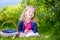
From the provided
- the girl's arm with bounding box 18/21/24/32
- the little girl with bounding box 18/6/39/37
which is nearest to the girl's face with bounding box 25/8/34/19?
the little girl with bounding box 18/6/39/37

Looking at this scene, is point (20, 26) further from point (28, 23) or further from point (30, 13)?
point (30, 13)

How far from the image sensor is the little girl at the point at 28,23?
10.8 feet

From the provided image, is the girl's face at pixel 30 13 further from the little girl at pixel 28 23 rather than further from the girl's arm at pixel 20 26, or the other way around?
the girl's arm at pixel 20 26

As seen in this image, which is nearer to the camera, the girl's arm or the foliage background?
the foliage background

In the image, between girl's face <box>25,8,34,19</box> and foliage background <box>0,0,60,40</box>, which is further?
girl's face <box>25,8,34,19</box>

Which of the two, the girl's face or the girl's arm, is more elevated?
the girl's face

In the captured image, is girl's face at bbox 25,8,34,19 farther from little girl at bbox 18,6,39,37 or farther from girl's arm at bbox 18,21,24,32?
girl's arm at bbox 18,21,24,32

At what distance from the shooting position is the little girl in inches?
129

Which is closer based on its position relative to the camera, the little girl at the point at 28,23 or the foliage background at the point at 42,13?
the foliage background at the point at 42,13

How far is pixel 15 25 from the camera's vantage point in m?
3.35

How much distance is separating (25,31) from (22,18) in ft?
0.59

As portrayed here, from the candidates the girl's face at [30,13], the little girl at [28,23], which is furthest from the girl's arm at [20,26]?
the girl's face at [30,13]

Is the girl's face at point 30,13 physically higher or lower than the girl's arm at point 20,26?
higher

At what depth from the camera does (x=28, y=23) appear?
3305mm
